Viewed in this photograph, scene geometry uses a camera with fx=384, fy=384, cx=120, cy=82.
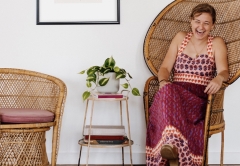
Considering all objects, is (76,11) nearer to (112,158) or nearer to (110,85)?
(110,85)

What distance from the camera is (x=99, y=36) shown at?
9.78 feet

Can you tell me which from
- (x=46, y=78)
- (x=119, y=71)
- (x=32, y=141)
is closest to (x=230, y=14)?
(x=119, y=71)

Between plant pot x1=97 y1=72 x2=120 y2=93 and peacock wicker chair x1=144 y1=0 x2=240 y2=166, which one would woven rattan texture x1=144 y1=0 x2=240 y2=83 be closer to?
peacock wicker chair x1=144 y1=0 x2=240 y2=166

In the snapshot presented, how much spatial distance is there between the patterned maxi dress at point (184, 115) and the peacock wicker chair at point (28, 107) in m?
0.64

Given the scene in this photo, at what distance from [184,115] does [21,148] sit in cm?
104

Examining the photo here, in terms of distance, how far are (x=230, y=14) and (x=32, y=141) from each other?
1590mm

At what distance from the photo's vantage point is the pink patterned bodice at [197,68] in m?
2.51

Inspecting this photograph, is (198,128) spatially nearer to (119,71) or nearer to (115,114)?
(119,71)

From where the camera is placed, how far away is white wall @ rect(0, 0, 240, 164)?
2.97 metres

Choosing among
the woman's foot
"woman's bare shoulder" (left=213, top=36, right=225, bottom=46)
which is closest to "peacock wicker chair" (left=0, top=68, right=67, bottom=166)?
the woman's foot

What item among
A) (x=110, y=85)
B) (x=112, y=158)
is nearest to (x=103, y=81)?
(x=110, y=85)

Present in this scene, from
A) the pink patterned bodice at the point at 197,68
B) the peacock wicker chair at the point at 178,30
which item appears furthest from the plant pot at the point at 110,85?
the pink patterned bodice at the point at 197,68

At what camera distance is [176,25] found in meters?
2.79

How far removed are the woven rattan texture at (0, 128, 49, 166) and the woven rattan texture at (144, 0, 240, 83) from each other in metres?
0.94
